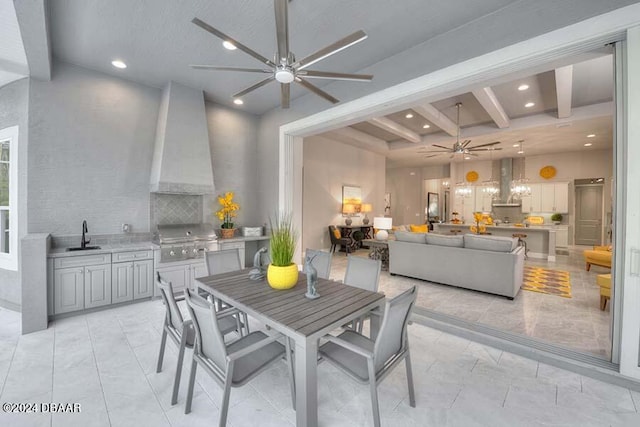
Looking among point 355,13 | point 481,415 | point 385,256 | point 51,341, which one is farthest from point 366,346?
point 385,256

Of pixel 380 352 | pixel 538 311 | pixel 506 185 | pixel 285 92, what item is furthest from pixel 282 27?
pixel 506 185

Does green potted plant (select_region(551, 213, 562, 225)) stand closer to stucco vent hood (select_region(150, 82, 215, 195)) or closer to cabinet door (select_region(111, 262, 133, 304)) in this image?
stucco vent hood (select_region(150, 82, 215, 195))

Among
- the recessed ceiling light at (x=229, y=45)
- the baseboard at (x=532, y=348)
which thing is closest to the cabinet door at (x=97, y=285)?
the recessed ceiling light at (x=229, y=45)

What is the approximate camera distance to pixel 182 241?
3924mm

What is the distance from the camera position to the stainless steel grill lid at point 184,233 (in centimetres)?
388

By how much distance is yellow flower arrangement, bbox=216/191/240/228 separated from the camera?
4.65 metres

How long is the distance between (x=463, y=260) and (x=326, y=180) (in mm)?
4413

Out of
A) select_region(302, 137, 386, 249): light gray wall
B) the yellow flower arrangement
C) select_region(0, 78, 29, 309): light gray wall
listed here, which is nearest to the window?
select_region(0, 78, 29, 309): light gray wall

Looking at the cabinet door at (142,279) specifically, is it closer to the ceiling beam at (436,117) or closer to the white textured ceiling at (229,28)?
the white textured ceiling at (229,28)

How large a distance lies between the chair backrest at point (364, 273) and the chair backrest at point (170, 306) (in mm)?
1442

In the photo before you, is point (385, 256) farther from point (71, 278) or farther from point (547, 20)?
point (71, 278)

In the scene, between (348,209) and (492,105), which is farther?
(348,209)

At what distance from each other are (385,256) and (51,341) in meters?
5.29

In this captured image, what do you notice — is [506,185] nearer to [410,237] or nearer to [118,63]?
[410,237]
